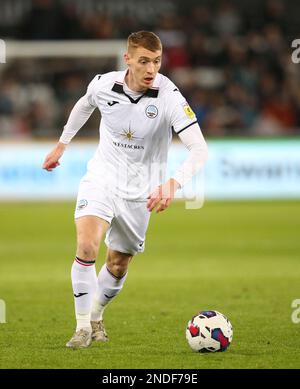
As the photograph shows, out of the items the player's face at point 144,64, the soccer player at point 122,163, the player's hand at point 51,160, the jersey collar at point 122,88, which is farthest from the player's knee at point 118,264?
the player's face at point 144,64

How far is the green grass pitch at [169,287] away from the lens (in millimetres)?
7223

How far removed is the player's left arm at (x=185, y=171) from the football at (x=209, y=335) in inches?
36.1

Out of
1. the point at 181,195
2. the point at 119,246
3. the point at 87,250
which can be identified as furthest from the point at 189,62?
the point at 87,250

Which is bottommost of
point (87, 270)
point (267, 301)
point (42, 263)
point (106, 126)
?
point (42, 263)

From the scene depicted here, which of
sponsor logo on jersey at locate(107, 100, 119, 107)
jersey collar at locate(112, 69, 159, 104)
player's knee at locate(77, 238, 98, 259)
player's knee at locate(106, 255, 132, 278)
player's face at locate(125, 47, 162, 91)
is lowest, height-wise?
player's knee at locate(106, 255, 132, 278)

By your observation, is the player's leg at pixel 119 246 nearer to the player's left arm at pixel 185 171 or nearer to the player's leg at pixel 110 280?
the player's leg at pixel 110 280

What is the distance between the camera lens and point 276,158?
61.9ft

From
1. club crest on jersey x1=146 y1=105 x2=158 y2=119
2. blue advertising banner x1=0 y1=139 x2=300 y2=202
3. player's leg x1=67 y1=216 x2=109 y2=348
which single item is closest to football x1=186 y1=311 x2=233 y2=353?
player's leg x1=67 y1=216 x2=109 y2=348

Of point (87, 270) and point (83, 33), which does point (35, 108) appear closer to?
point (83, 33)

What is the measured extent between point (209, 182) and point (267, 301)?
8845 millimetres

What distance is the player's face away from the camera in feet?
24.9

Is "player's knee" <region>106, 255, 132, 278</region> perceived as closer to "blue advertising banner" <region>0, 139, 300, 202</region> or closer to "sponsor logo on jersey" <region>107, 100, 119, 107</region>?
"sponsor logo on jersey" <region>107, 100, 119, 107</region>

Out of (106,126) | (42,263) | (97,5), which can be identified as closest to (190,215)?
(42,263)

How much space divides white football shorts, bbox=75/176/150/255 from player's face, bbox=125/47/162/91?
34.7 inches
